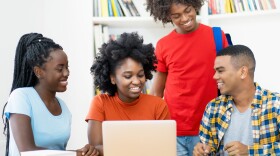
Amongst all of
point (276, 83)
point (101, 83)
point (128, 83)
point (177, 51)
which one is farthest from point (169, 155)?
point (276, 83)

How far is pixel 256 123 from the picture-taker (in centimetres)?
173

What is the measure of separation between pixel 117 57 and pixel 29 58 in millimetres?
397

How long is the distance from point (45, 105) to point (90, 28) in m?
1.05

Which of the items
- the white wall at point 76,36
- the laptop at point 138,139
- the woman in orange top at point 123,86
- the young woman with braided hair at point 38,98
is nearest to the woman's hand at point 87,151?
the young woman with braided hair at point 38,98

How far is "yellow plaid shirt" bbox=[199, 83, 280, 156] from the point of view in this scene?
1.66m

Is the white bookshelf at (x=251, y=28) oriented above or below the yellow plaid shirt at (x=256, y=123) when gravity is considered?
above

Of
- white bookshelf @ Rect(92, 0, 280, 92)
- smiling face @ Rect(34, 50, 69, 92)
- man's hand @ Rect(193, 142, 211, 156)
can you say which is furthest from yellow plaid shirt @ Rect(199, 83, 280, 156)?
white bookshelf @ Rect(92, 0, 280, 92)

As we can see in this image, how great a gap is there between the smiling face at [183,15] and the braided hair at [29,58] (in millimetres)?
630

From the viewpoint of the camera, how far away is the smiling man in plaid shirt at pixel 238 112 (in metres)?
1.72

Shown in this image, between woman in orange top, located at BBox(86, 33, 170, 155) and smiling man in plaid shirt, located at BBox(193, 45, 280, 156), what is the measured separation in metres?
0.23

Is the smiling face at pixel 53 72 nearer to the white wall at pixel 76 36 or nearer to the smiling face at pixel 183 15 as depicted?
the smiling face at pixel 183 15

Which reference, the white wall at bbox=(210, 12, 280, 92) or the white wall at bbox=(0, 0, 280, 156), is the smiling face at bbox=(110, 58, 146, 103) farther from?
the white wall at bbox=(210, 12, 280, 92)

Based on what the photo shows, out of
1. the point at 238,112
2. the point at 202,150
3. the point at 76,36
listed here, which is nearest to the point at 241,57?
the point at 238,112

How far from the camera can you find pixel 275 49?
2.85m
